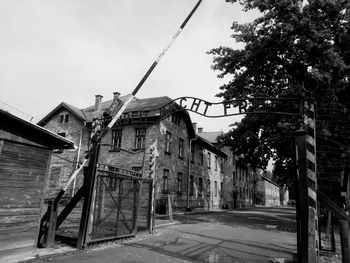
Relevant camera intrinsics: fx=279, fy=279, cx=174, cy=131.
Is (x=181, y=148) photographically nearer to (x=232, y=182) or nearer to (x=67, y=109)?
(x=67, y=109)

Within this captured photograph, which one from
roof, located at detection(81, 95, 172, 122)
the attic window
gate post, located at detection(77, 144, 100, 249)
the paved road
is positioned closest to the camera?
the paved road

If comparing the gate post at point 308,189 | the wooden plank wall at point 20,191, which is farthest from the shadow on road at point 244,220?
the wooden plank wall at point 20,191

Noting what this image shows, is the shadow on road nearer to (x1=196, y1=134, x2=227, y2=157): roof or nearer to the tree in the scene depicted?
the tree

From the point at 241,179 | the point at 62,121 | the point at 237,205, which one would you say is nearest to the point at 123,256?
the point at 62,121

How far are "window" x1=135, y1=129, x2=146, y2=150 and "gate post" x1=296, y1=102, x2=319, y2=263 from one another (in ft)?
59.3

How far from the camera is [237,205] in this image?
148 ft

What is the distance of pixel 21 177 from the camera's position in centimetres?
763

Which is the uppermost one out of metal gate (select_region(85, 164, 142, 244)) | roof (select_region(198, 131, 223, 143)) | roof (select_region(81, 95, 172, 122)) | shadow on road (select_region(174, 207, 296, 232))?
roof (select_region(198, 131, 223, 143))

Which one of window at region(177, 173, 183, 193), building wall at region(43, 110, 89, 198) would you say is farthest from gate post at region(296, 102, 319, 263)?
building wall at region(43, 110, 89, 198)

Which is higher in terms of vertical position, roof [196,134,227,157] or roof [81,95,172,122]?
roof [81,95,172,122]

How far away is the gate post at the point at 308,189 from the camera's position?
239 inches

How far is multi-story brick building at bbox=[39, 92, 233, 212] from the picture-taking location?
23.6 metres

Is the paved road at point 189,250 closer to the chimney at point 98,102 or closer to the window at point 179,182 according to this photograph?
the window at point 179,182

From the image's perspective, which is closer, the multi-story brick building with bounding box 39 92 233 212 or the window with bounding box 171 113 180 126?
the multi-story brick building with bounding box 39 92 233 212
